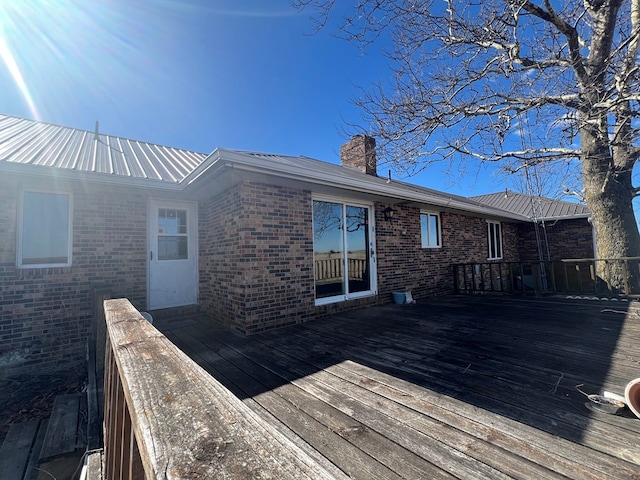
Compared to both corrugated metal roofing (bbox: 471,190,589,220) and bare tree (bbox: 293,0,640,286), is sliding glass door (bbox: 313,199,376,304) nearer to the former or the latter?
bare tree (bbox: 293,0,640,286)

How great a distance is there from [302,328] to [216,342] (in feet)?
4.28

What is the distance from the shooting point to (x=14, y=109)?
6914 millimetres

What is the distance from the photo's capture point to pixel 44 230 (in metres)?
4.21

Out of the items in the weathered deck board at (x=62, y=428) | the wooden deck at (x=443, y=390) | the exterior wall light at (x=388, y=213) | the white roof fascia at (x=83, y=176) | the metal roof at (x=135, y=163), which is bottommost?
the weathered deck board at (x=62, y=428)

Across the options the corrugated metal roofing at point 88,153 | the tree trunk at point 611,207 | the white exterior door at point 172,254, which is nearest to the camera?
the corrugated metal roofing at point 88,153

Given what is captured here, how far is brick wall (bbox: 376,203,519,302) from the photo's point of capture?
6605 mm

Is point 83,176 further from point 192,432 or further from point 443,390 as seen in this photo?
point 443,390

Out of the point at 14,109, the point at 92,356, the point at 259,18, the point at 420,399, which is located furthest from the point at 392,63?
the point at 14,109

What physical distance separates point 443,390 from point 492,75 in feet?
18.5

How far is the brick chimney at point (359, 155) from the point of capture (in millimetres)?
8125

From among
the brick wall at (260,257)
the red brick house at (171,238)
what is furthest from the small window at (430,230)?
the brick wall at (260,257)

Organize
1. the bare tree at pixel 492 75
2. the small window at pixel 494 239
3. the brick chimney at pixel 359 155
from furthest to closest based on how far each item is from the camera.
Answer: the small window at pixel 494 239, the brick chimney at pixel 359 155, the bare tree at pixel 492 75

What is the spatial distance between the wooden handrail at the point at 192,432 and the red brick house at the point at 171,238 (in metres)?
3.25

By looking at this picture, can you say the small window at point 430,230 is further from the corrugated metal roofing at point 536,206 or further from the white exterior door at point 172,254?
the corrugated metal roofing at point 536,206
